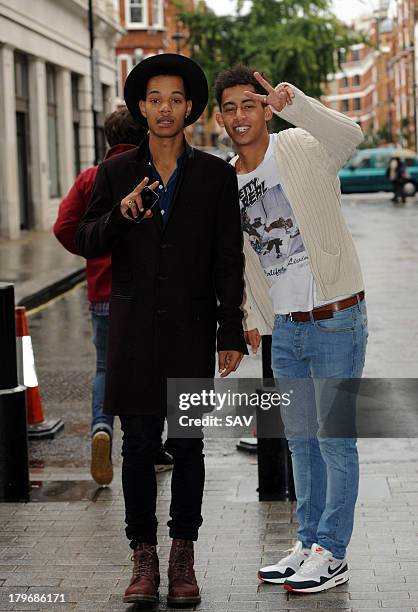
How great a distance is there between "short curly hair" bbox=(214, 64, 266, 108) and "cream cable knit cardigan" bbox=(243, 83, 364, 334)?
5.8 inches

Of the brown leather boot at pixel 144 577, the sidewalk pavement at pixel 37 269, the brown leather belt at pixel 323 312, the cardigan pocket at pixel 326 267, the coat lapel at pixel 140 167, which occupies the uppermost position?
the coat lapel at pixel 140 167

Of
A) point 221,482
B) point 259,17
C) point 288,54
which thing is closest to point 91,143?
point 288,54

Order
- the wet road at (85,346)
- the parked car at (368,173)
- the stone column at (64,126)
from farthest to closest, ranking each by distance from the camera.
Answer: the parked car at (368,173) → the stone column at (64,126) → the wet road at (85,346)

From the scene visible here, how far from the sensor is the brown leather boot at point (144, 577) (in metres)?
4.63

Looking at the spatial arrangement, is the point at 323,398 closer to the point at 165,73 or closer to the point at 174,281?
the point at 174,281

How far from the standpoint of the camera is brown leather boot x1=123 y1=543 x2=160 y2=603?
15.2 feet

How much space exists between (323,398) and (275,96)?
117 centimetres

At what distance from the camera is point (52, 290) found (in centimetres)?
1794

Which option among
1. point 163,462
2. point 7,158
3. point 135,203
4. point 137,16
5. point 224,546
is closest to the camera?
point 135,203

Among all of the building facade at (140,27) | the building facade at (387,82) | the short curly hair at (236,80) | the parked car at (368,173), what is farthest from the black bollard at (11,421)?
the building facade at (387,82)

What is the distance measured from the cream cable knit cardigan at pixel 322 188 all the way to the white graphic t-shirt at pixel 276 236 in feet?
0.17

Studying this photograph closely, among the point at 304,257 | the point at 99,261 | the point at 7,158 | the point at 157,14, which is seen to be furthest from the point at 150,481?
the point at 157,14

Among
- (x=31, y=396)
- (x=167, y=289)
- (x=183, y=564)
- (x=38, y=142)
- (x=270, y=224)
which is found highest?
(x=38, y=142)

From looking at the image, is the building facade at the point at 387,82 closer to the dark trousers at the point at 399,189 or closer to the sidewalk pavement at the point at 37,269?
the dark trousers at the point at 399,189
